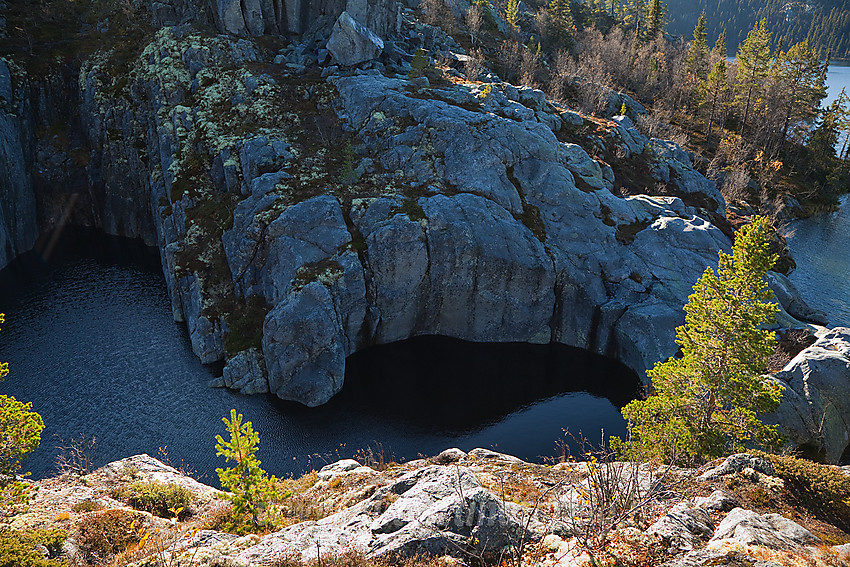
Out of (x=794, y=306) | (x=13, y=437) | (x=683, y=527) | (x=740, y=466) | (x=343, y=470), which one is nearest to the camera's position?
(x=683, y=527)

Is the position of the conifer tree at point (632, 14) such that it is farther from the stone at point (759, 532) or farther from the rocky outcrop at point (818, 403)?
the stone at point (759, 532)

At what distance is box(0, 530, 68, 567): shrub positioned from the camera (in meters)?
14.1

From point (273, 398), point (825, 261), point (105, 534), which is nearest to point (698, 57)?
point (825, 261)

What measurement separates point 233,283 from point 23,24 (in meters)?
60.3

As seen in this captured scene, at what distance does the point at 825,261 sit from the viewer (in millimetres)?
69562

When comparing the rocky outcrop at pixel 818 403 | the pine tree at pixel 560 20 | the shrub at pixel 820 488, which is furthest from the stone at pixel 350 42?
the shrub at pixel 820 488

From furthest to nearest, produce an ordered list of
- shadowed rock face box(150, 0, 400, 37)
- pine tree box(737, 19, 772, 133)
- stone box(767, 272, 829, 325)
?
1. pine tree box(737, 19, 772, 133)
2. shadowed rock face box(150, 0, 400, 37)
3. stone box(767, 272, 829, 325)

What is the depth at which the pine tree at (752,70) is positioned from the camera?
98.1 m

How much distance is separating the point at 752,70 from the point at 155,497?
116 metres

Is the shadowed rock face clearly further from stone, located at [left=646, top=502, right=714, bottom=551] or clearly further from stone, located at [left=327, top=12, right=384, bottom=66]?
stone, located at [left=646, top=502, right=714, bottom=551]

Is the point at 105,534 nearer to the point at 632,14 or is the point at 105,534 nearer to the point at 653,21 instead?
the point at 653,21

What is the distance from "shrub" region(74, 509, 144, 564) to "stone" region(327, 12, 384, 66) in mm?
62019

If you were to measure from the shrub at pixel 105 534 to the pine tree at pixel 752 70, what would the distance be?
115711mm

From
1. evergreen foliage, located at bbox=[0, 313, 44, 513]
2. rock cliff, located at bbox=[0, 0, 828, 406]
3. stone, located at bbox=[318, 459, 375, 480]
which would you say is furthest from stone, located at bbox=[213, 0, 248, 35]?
evergreen foliage, located at bbox=[0, 313, 44, 513]
